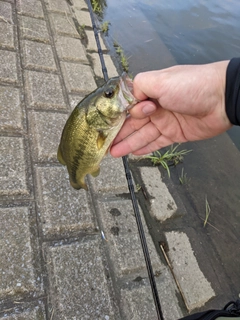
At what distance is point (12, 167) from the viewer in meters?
2.73

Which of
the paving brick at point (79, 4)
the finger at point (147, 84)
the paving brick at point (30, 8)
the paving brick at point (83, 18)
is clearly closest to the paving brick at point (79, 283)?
the finger at point (147, 84)

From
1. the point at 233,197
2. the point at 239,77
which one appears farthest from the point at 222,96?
the point at 233,197

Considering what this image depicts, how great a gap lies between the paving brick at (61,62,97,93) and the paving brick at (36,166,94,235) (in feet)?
4.66

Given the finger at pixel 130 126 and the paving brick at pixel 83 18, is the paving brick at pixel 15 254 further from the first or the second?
the paving brick at pixel 83 18

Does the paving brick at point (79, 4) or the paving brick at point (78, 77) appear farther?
the paving brick at point (79, 4)

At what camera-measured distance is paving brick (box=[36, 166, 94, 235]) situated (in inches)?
99.0

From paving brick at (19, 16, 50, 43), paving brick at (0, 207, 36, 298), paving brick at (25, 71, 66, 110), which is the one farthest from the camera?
paving brick at (19, 16, 50, 43)

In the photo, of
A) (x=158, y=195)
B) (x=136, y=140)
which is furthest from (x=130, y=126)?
(x=158, y=195)

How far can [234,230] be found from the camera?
3297mm

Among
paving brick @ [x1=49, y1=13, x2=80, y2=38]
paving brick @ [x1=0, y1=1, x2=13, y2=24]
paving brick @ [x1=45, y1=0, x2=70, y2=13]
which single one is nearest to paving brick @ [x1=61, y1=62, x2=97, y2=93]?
paving brick @ [x1=49, y1=13, x2=80, y2=38]

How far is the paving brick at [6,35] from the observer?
12.8 ft

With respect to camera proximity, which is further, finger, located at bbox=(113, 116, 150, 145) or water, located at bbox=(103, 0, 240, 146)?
water, located at bbox=(103, 0, 240, 146)

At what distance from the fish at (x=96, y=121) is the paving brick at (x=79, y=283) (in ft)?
2.62

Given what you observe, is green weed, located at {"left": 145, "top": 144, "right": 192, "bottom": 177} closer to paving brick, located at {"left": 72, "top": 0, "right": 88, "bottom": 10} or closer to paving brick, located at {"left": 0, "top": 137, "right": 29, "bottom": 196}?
paving brick, located at {"left": 0, "top": 137, "right": 29, "bottom": 196}
